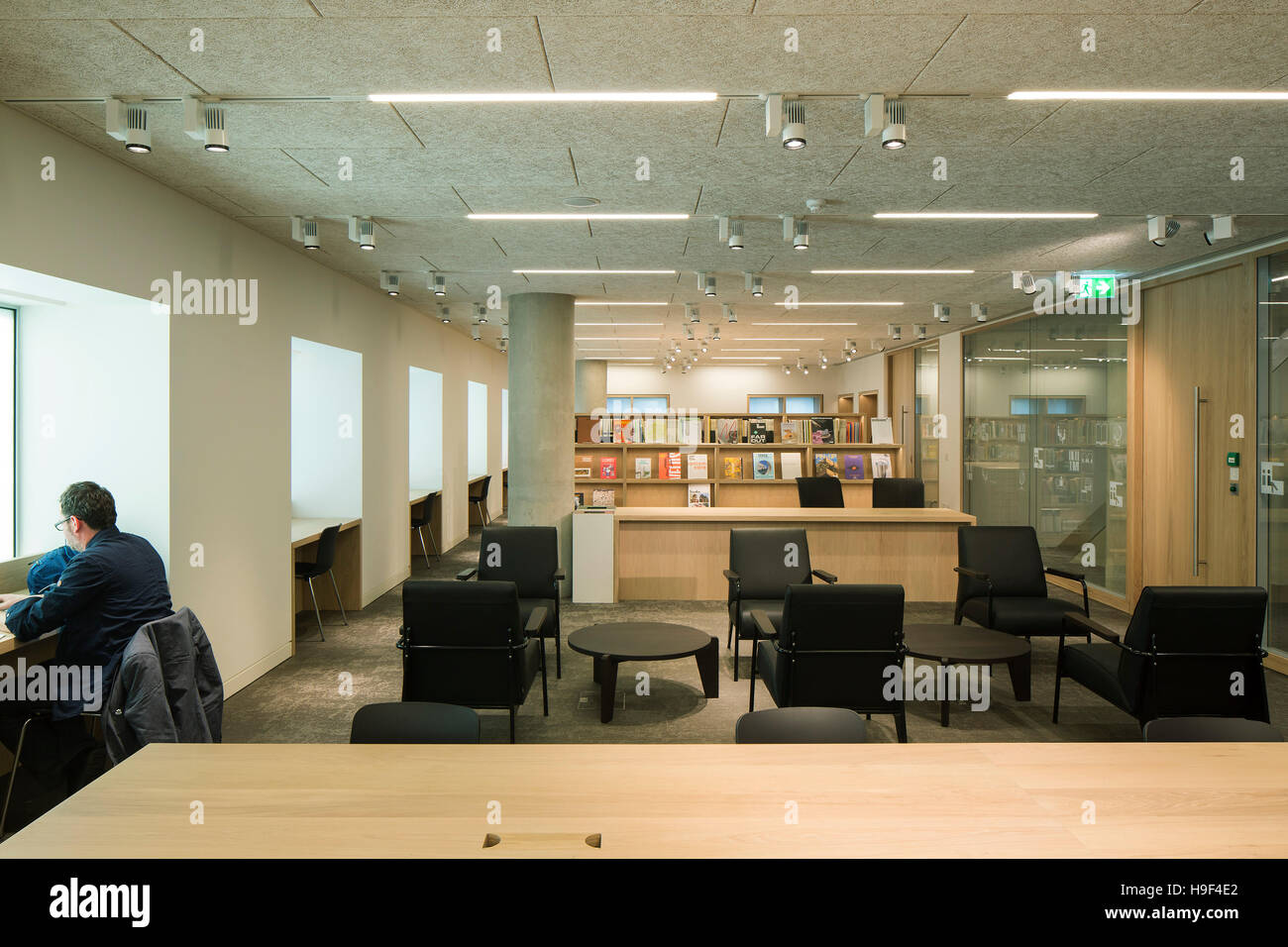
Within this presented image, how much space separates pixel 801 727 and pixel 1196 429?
5.72 metres

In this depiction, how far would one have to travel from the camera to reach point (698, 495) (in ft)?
31.0

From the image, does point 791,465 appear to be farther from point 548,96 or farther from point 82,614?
point 82,614

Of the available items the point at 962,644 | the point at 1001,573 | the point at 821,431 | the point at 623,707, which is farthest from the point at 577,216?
the point at 821,431

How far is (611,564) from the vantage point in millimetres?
7734

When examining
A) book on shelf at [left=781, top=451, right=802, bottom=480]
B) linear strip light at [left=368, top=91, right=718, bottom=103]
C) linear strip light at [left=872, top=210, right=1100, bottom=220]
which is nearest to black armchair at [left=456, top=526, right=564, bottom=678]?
linear strip light at [left=368, top=91, right=718, bottom=103]

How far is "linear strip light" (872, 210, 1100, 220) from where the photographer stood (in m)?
5.10

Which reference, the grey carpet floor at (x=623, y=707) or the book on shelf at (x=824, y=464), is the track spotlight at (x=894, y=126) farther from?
the book on shelf at (x=824, y=464)

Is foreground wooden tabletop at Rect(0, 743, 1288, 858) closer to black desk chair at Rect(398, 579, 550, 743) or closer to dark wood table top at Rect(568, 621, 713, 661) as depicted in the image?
black desk chair at Rect(398, 579, 550, 743)

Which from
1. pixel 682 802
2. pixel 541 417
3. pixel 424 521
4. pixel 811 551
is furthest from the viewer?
pixel 424 521
